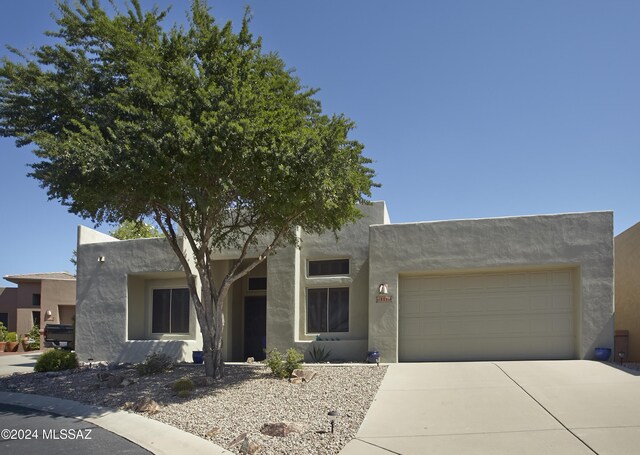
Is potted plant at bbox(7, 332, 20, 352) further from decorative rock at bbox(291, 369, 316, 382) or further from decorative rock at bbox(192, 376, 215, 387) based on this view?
decorative rock at bbox(291, 369, 316, 382)

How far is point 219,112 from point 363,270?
7.83 meters

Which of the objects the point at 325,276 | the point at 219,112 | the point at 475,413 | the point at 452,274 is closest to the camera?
the point at 475,413

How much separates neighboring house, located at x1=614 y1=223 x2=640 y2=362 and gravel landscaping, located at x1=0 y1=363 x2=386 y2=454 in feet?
22.9

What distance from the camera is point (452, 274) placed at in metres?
17.0

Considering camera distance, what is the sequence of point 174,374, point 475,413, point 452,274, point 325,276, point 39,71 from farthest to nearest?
1. point 325,276
2. point 452,274
3. point 174,374
4. point 39,71
5. point 475,413

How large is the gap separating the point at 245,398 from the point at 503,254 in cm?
788

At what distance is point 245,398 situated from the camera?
12.0 metres

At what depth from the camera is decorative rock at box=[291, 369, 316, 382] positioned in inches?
539

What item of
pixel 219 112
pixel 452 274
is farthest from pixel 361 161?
pixel 452 274

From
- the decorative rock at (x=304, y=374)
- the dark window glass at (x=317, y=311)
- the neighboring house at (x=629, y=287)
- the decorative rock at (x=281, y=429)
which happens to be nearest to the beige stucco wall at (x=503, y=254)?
the dark window glass at (x=317, y=311)

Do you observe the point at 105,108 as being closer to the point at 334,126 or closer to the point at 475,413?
the point at 334,126

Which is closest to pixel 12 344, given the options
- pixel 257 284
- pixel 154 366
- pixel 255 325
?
pixel 255 325

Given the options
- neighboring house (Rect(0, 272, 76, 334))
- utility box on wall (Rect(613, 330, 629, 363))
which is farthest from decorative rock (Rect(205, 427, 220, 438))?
neighboring house (Rect(0, 272, 76, 334))

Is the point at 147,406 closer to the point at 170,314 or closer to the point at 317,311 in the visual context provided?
the point at 317,311
